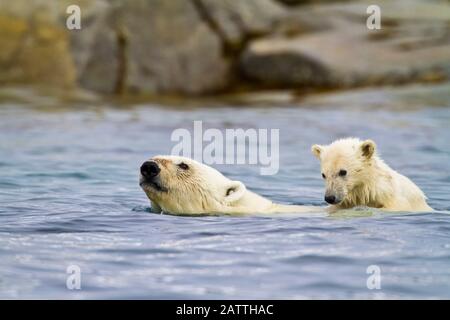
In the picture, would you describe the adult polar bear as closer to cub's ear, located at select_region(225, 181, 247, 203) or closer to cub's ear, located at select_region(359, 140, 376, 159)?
cub's ear, located at select_region(225, 181, 247, 203)

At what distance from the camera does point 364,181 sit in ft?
23.8

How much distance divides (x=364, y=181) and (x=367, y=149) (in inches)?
9.5

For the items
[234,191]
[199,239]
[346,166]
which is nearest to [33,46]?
[234,191]

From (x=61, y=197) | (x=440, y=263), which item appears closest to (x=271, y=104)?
(x=61, y=197)

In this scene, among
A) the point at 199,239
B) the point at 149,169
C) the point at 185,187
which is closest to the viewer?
the point at 199,239

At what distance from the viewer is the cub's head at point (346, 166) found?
23.4 ft

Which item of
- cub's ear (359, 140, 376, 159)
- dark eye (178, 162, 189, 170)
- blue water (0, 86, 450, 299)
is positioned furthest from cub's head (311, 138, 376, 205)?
dark eye (178, 162, 189, 170)

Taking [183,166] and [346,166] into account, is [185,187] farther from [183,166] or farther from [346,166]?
[346,166]

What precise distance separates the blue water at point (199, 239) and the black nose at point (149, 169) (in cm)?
33

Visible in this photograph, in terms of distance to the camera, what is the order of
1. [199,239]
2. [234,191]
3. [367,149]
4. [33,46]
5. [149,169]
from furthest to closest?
[33,46] → [367,149] → [234,191] → [149,169] → [199,239]

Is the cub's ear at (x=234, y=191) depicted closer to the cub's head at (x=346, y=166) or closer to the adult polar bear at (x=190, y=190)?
the adult polar bear at (x=190, y=190)

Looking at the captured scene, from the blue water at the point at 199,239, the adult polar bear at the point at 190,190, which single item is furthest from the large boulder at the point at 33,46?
the adult polar bear at the point at 190,190

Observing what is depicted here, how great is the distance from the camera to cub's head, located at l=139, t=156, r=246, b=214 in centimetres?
673
